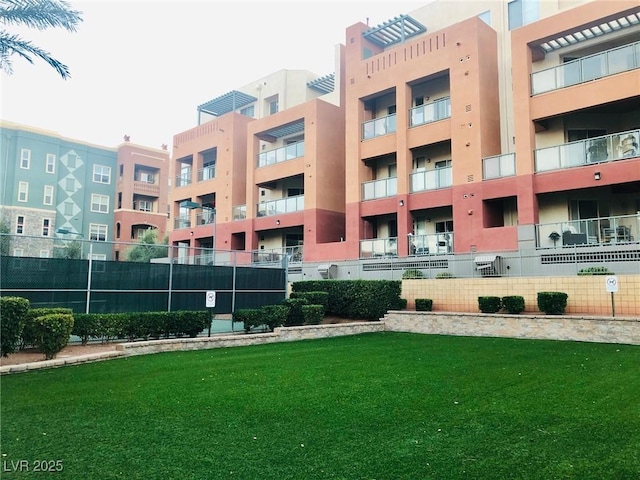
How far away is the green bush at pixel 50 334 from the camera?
1095cm

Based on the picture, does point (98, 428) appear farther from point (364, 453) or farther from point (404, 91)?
point (404, 91)

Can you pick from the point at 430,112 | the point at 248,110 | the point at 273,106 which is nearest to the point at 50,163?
the point at 248,110

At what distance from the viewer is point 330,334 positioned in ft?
56.1

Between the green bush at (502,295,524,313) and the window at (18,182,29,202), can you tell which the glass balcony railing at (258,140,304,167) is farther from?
the window at (18,182,29,202)

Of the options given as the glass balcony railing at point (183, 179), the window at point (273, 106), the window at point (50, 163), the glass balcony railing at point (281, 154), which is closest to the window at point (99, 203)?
the window at point (50, 163)

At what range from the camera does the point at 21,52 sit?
11.8 metres

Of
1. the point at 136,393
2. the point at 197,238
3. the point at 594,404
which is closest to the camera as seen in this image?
the point at 594,404

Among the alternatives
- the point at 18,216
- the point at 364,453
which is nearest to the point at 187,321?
the point at 364,453

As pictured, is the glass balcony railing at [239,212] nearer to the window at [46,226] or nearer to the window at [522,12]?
the window at [522,12]

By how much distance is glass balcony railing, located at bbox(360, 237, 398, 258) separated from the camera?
24.2m

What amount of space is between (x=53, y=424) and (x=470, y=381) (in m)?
6.57

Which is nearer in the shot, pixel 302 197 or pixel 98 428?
pixel 98 428

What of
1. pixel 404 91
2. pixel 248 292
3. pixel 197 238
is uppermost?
pixel 404 91

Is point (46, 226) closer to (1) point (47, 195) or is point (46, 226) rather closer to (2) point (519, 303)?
(1) point (47, 195)
